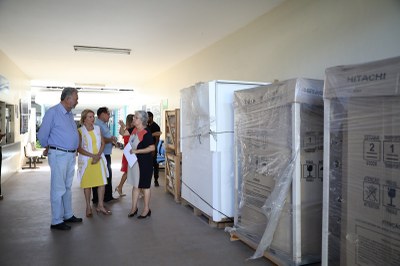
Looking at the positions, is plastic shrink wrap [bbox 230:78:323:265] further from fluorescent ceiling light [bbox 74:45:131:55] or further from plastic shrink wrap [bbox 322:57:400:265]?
fluorescent ceiling light [bbox 74:45:131:55]

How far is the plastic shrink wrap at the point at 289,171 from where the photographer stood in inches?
99.1

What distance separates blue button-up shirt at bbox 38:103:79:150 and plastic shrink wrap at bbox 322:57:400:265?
2.74 m

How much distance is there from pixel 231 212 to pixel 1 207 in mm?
3460

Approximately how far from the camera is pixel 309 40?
11.6 ft

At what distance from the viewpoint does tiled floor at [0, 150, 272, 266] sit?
287cm

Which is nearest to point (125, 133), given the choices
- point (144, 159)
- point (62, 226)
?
point (144, 159)

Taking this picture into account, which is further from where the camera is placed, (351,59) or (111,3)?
(111,3)

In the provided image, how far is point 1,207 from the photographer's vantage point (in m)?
4.67

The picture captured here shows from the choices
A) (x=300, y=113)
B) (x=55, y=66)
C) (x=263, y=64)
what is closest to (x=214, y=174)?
(x=300, y=113)

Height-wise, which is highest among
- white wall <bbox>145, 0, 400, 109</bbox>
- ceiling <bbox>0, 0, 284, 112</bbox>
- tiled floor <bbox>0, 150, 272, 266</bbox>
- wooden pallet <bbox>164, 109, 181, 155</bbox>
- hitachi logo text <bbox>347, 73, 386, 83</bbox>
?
ceiling <bbox>0, 0, 284, 112</bbox>

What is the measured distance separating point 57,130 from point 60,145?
17 cm

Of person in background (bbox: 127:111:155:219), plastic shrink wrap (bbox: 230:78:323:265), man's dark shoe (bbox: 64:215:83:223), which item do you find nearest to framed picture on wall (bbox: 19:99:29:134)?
man's dark shoe (bbox: 64:215:83:223)

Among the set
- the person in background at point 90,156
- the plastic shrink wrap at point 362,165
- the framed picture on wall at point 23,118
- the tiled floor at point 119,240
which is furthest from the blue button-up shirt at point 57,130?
the framed picture on wall at point 23,118

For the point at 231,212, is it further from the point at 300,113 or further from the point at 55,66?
the point at 55,66
